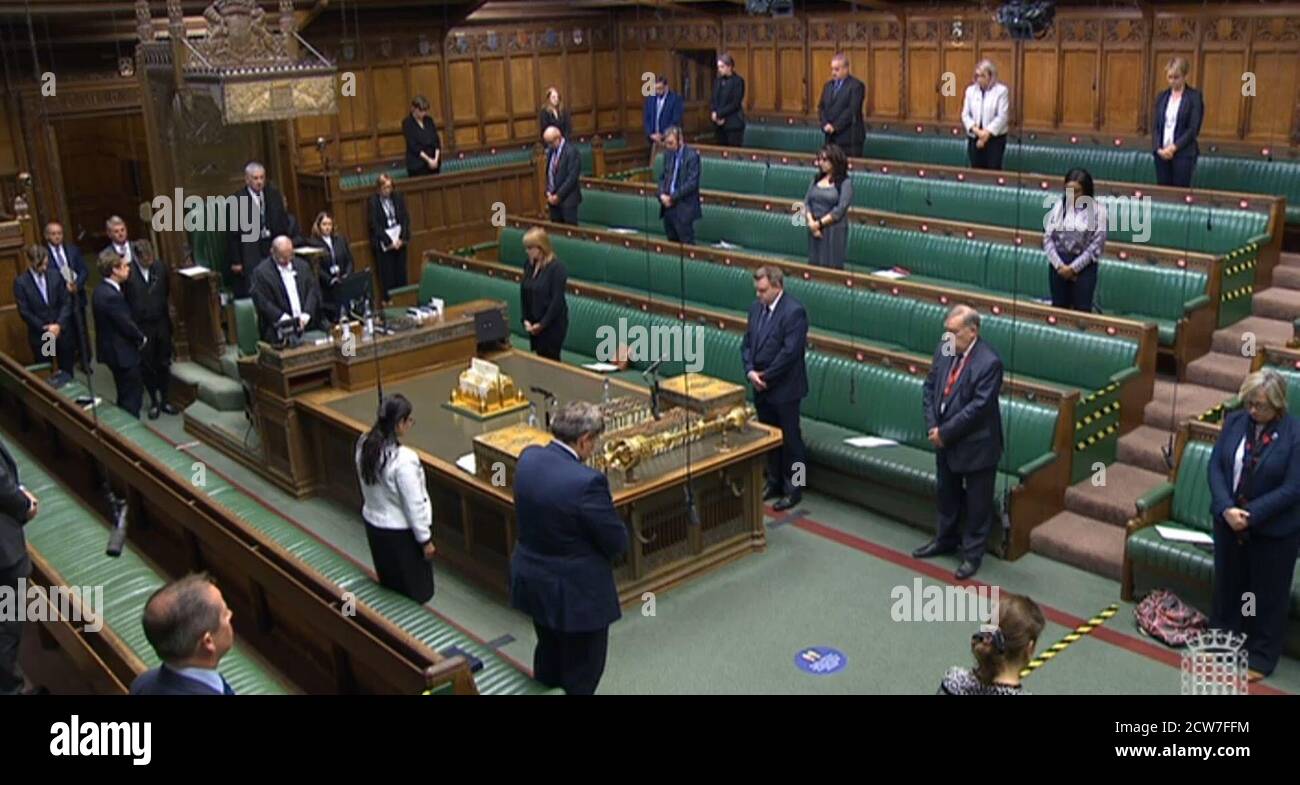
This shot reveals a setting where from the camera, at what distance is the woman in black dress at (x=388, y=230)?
36.6 feet

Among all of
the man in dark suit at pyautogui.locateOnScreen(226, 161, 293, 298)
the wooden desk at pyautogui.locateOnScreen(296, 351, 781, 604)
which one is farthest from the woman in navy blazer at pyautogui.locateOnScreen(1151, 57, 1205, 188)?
the man in dark suit at pyautogui.locateOnScreen(226, 161, 293, 298)

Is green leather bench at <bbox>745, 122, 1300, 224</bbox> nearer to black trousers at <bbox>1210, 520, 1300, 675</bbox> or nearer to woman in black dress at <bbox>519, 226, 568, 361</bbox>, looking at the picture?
woman in black dress at <bbox>519, 226, 568, 361</bbox>

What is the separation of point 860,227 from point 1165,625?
485 cm

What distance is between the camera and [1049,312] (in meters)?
7.38

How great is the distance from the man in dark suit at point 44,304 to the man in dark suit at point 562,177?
4140 millimetres

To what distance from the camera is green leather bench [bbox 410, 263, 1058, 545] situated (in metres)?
6.64

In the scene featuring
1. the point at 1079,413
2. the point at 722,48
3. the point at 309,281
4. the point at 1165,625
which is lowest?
the point at 1165,625

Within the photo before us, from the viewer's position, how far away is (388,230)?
1116 cm

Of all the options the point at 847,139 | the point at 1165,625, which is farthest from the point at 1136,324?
the point at 847,139

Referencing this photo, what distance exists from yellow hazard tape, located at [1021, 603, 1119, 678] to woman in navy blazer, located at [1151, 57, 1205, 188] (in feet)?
15.1

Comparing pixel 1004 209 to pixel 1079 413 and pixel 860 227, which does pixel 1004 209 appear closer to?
pixel 860 227

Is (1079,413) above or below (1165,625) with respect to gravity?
above

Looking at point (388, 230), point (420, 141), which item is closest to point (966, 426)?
point (388, 230)

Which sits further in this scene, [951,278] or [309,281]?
[951,278]
